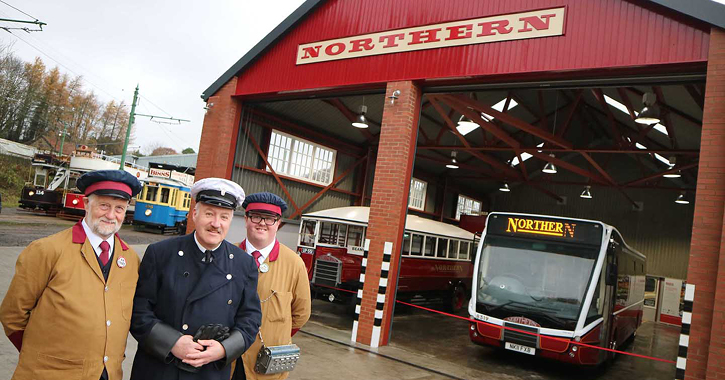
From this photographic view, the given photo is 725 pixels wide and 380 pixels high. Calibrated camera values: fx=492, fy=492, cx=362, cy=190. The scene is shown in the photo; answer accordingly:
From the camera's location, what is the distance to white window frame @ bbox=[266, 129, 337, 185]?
1564 cm

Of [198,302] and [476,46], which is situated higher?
[476,46]

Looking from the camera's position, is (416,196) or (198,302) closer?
(198,302)

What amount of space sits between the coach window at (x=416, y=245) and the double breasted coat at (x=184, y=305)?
10153mm

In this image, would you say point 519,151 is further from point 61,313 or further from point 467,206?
point 61,313

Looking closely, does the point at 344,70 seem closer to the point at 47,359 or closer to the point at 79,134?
the point at 47,359

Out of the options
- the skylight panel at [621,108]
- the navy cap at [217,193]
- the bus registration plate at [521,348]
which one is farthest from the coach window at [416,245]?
the navy cap at [217,193]

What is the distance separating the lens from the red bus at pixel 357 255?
11531 millimetres

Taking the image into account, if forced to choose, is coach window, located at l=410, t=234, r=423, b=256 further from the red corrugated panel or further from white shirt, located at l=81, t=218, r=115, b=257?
white shirt, located at l=81, t=218, r=115, b=257

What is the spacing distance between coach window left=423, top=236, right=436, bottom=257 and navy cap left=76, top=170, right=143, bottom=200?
11.1 meters

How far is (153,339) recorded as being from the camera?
8.04ft

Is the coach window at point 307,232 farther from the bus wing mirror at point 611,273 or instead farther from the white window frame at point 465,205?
the white window frame at point 465,205

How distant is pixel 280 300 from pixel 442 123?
15.8 meters

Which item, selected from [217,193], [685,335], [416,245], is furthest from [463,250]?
[217,193]

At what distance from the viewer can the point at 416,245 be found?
1293cm
